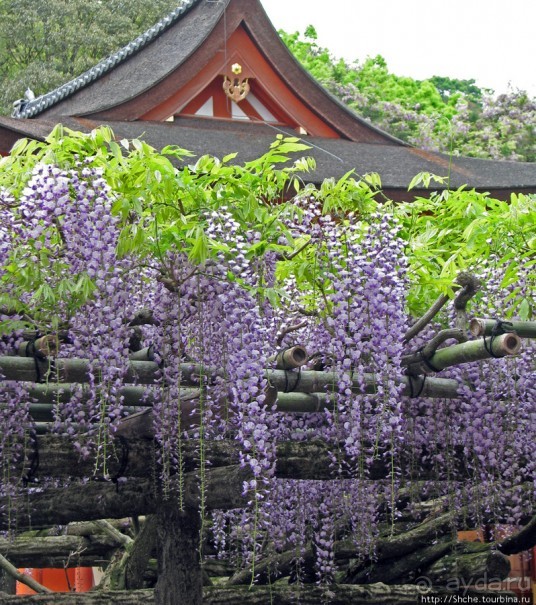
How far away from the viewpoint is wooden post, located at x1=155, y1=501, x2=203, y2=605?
5855 mm

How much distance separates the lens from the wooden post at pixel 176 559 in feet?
19.2

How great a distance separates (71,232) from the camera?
184 inches

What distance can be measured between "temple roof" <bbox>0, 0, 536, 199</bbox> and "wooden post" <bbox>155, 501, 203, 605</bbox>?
20.1ft

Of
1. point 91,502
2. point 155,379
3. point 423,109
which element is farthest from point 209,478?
point 423,109

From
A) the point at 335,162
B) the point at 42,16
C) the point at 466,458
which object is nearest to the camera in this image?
the point at 466,458

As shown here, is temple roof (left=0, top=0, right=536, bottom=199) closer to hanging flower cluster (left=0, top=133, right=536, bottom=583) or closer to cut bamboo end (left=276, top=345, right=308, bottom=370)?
hanging flower cluster (left=0, top=133, right=536, bottom=583)

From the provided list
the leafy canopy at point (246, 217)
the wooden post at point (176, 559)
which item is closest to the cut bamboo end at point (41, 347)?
the leafy canopy at point (246, 217)

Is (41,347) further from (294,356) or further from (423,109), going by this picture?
(423,109)

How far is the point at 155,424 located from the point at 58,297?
35.1 inches

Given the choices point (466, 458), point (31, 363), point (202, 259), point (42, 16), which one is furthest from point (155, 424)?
point (42, 16)

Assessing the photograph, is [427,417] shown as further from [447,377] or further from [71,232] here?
[71,232]

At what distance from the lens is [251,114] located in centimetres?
1304

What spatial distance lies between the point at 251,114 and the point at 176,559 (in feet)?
26.4

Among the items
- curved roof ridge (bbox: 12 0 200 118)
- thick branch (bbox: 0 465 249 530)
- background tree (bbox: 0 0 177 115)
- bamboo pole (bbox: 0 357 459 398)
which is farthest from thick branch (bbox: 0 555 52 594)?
background tree (bbox: 0 0 177 115)
